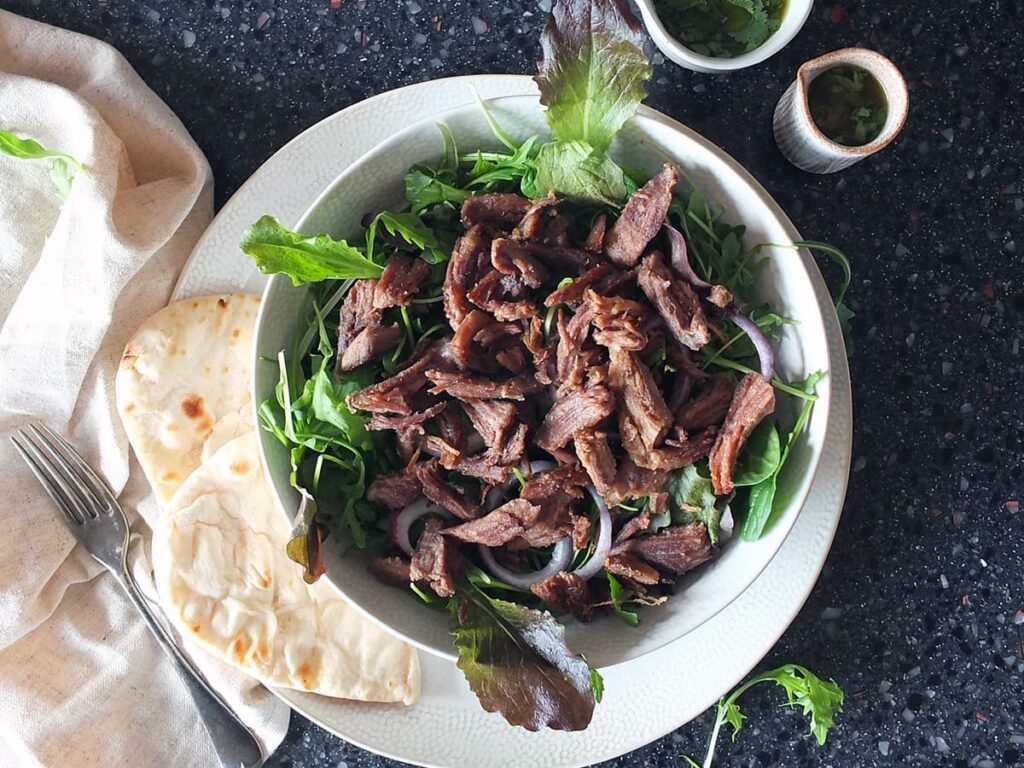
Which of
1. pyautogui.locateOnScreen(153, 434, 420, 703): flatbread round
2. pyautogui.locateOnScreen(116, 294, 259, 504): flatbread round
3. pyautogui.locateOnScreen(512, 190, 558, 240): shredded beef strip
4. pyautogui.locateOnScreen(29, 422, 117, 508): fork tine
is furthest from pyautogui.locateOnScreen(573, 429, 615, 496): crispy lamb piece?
pyautogui.locateOnScreen(29, 422, 117, 508): fork tine

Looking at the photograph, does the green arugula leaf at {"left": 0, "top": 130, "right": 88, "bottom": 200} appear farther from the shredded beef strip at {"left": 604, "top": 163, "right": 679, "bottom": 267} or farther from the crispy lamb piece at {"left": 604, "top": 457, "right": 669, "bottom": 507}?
the crispy lamb piece at {"left": 604, "top": 457, "right": 669, "bottom": 507}

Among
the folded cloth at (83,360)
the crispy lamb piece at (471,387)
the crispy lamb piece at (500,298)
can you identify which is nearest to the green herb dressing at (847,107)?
the crispy lamb piece at (500,298)

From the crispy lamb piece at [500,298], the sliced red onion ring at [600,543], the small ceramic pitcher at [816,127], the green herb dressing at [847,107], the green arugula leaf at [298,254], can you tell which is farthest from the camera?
the green herb dressing at [847,107]

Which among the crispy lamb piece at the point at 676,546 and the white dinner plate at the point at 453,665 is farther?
the white dinner plate at the point at 453,665

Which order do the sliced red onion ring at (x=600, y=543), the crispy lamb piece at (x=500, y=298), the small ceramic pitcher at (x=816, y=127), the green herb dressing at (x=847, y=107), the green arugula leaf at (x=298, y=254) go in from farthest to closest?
the green herb dressing at (x=847, y=107), the small ceramic pitcher at (x=816, y=127), the sliced red onion ring at (x=600, y=543), the crispy lamb piece at (x=500, y=298), the green arugula leaf at (x=298, y=254)

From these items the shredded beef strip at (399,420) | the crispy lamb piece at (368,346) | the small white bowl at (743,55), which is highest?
the small white bowl at (743,55)

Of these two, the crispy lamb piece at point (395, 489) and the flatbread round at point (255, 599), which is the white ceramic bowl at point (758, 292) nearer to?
the crispy lamb piece at point (395, 489)

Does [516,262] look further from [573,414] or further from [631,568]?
[631,568]
